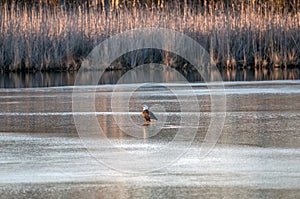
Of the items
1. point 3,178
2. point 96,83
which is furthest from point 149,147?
point 96,83

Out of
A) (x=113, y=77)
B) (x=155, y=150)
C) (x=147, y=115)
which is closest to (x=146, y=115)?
(x=147, y=115)

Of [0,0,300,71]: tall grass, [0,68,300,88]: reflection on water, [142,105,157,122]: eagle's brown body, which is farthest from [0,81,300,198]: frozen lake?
[0,0,300,71]: tall grass

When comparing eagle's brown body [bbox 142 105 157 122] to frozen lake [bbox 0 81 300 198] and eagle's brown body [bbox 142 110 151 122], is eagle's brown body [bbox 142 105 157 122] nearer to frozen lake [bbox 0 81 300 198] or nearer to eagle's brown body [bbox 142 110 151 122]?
eagle's brown body [bbox 142 110 151 122]

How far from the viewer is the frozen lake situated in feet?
18.2

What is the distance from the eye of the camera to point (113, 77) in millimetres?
17891

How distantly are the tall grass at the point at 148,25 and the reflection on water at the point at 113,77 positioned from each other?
3.15ft

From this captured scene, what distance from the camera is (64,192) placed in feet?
18.0

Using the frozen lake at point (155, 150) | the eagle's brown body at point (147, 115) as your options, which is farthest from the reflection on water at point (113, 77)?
the eagle's brown body at point (147, 115)

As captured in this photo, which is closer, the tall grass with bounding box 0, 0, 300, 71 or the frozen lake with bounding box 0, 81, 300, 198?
the frozen lake with bounding box 0, 81, 300, 198

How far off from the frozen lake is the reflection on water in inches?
175

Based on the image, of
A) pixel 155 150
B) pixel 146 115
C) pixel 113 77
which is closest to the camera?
pixel 155 150

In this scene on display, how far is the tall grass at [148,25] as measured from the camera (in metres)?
20.7

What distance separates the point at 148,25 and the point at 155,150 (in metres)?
14.4

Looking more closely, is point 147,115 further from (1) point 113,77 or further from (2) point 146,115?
(1) point 113,77
